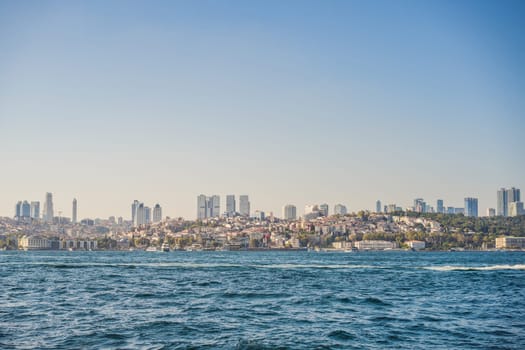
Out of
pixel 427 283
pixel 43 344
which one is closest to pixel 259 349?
pixel 43 344

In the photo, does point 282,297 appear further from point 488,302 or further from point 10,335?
point 10,335

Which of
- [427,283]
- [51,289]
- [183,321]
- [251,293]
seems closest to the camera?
[183,321]

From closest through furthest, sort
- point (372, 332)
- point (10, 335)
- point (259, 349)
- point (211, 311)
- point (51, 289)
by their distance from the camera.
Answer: point (259, 349)
point (10, 335)
point (372, 332)
point (211, 311)
point (51, 289)

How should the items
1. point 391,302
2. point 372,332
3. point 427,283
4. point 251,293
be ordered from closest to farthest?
point 372,332 → point 391,302 → point 251,293 → point 427,283

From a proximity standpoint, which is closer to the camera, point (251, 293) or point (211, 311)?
point (211, 311)

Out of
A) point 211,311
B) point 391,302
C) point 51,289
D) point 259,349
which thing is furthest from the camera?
point 51,289

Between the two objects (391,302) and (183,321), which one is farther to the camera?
(391,302)

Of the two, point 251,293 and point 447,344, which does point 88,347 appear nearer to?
point 447,344

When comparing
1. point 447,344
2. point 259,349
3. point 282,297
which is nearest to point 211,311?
point 282,297

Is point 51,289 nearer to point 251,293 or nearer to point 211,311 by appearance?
point 251,293
